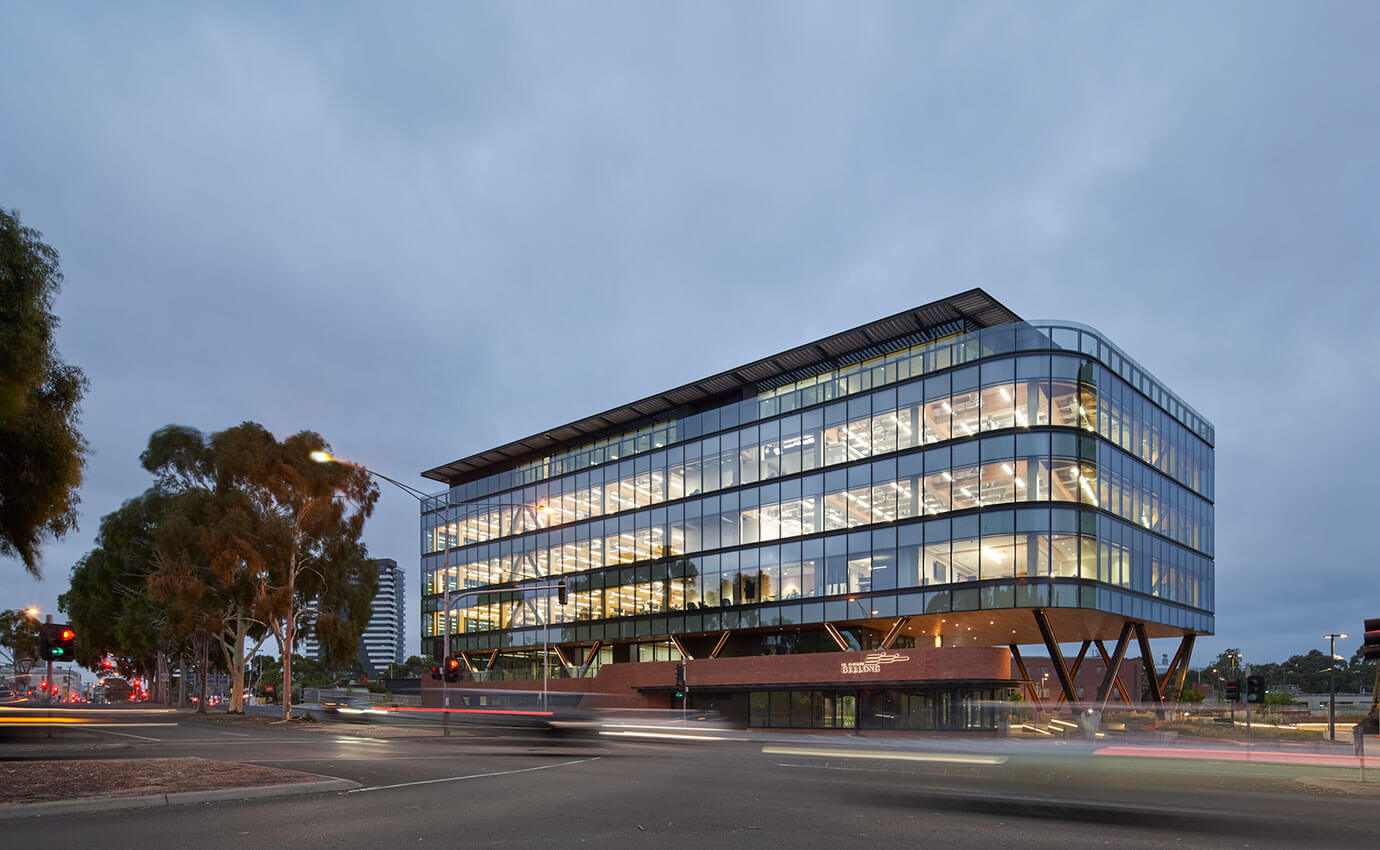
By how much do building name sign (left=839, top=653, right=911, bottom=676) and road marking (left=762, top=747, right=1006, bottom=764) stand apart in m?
18.0

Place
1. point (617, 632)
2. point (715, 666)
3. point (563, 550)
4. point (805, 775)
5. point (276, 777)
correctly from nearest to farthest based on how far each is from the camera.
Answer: point (276, 777) → point (805, 775) → point (715, 666) → point (617, 632) → point (563, 550)

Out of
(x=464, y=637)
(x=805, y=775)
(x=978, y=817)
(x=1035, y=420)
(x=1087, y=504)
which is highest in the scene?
(x=1035, y=420)

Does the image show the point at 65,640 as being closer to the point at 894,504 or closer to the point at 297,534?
the point at 297,534

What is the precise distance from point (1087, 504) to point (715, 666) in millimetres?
22711

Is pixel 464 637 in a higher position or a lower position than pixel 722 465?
lower

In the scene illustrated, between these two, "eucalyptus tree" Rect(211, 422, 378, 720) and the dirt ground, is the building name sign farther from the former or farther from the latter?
the dirt ground

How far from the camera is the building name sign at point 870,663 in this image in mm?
46944

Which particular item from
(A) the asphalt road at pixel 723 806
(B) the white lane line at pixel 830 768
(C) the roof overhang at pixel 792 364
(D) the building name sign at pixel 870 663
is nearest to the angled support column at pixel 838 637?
(D) the building name sign at pixel 870 663

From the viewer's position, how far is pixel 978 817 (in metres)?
12.7

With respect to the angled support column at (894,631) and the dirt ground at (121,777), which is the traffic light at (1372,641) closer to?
the dirt ground at (121,777)

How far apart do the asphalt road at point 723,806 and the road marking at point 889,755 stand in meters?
0.37

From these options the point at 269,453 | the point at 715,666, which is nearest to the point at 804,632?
the point at 715,666

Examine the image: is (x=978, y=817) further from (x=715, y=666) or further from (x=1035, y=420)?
(x=715, y=666)

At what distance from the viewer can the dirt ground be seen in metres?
13.0
